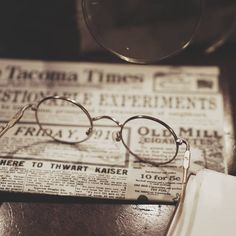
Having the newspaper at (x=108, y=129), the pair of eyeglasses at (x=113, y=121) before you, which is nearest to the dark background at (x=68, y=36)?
the newspaper at (x=108, y=129)

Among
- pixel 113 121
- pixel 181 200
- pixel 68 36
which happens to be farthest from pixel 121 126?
pixel 68 36

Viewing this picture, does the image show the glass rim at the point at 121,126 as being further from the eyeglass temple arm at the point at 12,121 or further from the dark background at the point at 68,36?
the dark background at the point at 68,36

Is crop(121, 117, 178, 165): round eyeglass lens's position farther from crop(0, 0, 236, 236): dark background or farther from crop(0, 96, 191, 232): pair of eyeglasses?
crop(0, 0, 236, 236): dark background

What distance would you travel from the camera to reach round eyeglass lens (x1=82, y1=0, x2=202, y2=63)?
1.85 ft

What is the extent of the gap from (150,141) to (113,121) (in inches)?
2.4

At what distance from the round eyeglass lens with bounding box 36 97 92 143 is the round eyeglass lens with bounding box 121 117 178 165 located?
0.20 feet

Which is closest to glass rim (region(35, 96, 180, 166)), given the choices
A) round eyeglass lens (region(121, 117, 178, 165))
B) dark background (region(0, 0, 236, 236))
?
round eyeglass lens (region(121, 117, 178, 165))

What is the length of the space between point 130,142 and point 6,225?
20 cm

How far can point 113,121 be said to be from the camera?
Answer: 1.95 feet

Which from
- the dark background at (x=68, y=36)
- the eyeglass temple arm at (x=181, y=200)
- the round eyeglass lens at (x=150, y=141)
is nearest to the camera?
the eyeglass temple arm at (x=181, y=200)

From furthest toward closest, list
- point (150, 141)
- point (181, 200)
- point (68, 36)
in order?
point (68, 36), point (150, 141), point (181, 200)

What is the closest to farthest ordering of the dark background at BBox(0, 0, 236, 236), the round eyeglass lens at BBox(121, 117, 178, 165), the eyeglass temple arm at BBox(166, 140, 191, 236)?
the eyeglass temple arm at BBox(166, 140, 191, 236)
the round eyeglass lens at BBox(121, 117, 178, 165)
the dark background at BBox(0, 0, 236, 236)

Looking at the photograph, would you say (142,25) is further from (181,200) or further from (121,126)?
(181,200)

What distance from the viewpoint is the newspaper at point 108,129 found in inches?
21.2
